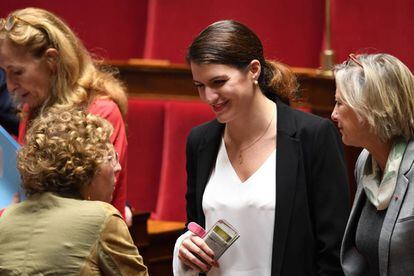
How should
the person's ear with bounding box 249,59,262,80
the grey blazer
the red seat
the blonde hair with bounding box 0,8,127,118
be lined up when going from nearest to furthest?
the grey blazer → the person's ear with bounding box 249,59,262,80 → the blonde hair with bounding box 0,8,127,118 → the red seat

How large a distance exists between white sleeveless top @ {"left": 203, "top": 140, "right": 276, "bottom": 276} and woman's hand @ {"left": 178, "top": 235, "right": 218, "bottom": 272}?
0.06 metres

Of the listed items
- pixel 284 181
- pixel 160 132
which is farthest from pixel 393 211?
pixel 160 132

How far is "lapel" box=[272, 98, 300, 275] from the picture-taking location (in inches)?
83.8

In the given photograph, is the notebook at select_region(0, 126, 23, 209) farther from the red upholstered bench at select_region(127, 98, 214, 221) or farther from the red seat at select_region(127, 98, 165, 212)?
the red seat at select_region(127, 98, 165, 212)

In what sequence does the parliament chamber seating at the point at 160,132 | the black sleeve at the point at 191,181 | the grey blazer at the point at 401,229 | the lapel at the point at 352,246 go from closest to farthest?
1. the grey blazer at the point at 401,229
2. the lapel at the point at 352,246
3. the black sleeve at the point at 191,181
4. the parliament chamber seating at the point at 160,132

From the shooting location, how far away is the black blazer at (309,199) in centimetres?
213

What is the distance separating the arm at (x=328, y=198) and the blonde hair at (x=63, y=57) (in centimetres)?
69

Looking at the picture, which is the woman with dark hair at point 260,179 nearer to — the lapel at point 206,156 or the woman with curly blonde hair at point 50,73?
the lapel at point 206,156

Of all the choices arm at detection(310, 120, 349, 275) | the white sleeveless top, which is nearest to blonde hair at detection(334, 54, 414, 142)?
arm at detection(310, 120, 349, 275)

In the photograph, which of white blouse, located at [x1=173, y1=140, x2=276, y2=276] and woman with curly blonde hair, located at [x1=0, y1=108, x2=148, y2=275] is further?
white blouse, located at [x1=173, y1=140, x2=276, y2=276]

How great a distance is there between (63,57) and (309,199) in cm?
85

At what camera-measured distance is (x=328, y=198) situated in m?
2.14

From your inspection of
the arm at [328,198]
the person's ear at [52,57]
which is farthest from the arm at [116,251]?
the person's ear at [52,57]

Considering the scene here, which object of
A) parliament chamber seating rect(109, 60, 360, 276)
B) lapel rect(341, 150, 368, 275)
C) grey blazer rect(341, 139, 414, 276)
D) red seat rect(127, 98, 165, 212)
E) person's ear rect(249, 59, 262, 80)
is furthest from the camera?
red seat rect(127, 98, 165, 212)
